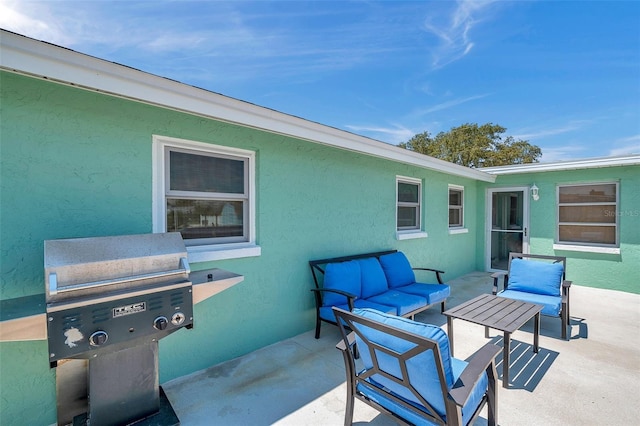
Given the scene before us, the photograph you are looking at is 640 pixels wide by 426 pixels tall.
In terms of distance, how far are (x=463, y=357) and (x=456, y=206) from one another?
5.43m

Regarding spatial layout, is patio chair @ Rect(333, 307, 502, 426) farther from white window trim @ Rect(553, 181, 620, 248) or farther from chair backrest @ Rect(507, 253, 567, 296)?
white window trim @ Rect(553, 181, 620, 248)

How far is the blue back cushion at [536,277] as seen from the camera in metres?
4.58

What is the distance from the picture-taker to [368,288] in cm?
456

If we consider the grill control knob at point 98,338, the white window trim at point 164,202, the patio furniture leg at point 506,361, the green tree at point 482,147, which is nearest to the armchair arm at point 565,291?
the patio furniture leg at point 506,361

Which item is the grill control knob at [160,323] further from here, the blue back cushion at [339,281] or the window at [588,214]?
the window at [588,214]

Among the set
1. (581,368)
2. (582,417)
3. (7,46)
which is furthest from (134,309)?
(581,368)

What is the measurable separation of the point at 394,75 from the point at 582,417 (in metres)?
9.22

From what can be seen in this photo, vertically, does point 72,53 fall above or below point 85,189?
above

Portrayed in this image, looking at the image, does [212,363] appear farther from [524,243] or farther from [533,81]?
Answer: [533,81]

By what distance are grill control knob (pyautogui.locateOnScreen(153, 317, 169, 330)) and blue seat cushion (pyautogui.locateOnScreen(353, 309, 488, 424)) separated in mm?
1381

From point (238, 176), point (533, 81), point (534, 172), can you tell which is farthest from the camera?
point (533, 81)

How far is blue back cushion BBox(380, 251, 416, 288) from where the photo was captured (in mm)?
5121

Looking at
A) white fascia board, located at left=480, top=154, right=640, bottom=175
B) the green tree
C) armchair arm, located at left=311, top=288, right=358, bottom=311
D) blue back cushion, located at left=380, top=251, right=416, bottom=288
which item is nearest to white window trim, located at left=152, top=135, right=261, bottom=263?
armchair arm, located at left=311, top=288, right=358, bottom=311

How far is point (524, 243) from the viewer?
7.96 m
